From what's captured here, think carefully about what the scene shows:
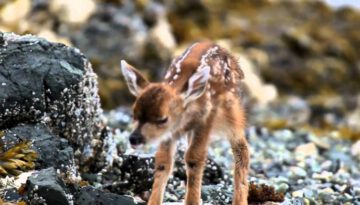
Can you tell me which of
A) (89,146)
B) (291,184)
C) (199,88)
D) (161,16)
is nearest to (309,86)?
(161,16)

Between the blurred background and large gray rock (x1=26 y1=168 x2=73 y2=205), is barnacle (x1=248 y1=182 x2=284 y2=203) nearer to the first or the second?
large gray rock (x1=26 y1=168 x2=73 y2=205)

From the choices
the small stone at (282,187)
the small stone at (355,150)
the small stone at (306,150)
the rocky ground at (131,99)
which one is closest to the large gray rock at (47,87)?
the rocky ground at (131,99)

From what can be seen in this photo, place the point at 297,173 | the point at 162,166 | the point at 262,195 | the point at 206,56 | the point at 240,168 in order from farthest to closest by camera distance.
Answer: the point at 297,173 → the point at 262,195 → the point at 240,168 → the point at 206,56 → the point at 162,166

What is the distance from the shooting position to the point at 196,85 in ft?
39.1

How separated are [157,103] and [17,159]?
3255 mm

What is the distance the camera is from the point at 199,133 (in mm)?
12492

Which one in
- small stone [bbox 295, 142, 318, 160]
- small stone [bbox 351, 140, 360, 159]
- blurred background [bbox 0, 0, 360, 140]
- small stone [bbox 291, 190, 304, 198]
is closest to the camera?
small stone [bbox 291, 190, 304, 198]

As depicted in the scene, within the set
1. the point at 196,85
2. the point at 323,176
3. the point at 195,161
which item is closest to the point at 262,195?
the point at 195,161

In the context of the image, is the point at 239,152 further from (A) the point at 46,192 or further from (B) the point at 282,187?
(B) the point at 282,187

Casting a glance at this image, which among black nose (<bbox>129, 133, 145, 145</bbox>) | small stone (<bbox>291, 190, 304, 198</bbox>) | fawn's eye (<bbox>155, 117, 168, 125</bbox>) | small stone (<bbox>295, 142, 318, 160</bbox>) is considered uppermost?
small stone (<bbox>295, 142, 318, 160</bbox>)

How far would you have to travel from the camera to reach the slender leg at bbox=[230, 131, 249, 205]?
1371 centimetres

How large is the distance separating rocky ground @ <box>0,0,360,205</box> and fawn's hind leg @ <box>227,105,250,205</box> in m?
1.00

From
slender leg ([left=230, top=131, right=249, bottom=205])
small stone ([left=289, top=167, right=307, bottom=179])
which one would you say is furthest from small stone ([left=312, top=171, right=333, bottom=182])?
slender leg ([left=230, top=131, right=249, bottom=205])

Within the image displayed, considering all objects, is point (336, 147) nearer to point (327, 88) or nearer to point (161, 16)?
point (161, 16)
